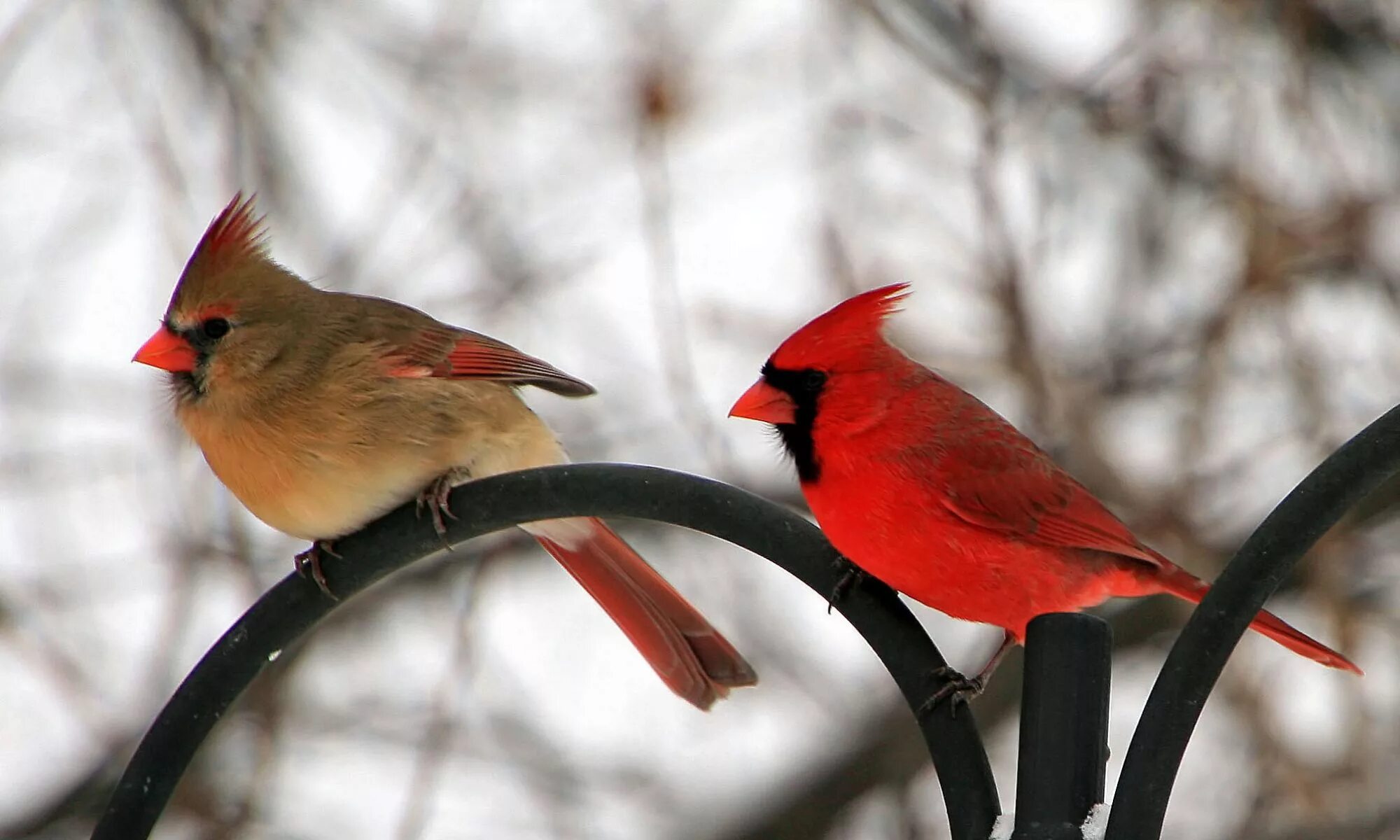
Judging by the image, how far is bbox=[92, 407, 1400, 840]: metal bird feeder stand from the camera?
1.46m

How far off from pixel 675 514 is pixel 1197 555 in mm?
2536

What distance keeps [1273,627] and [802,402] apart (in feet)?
2.21

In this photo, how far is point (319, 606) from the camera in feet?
6.56

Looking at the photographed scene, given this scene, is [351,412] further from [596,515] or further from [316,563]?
[596,515]

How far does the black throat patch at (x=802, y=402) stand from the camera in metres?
2.24

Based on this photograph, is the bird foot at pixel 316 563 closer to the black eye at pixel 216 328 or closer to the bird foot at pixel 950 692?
the black eye at pixel 216 328

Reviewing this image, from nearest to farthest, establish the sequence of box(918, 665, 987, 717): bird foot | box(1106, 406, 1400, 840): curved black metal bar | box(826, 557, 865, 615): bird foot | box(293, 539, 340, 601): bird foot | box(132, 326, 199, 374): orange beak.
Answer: box(1106, 406, 1400, 840): curved black metal bar < box(918, 665, 987, 717): bird foot < box(826, 557, 865, 615): bird foot < box(293, 539, 340, 601): bird foot < box(132, 326, 199, 374): orange beak

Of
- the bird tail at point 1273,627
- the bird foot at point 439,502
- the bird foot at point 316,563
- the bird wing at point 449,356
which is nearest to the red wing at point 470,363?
the bird wing at point 449,356

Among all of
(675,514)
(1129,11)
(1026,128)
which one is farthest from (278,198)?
(675,514)

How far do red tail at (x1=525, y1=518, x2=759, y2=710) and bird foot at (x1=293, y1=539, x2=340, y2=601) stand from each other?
0.32 meters

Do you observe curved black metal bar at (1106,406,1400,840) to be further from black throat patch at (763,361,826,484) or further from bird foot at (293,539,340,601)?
bird foot at (293,539,340,601)

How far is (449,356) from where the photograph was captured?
2.71 meters

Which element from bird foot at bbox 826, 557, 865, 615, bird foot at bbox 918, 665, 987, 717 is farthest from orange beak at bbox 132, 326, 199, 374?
bird foot at bbox 918, 665, 987, 717

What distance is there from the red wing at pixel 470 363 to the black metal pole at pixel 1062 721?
48.8 inches
